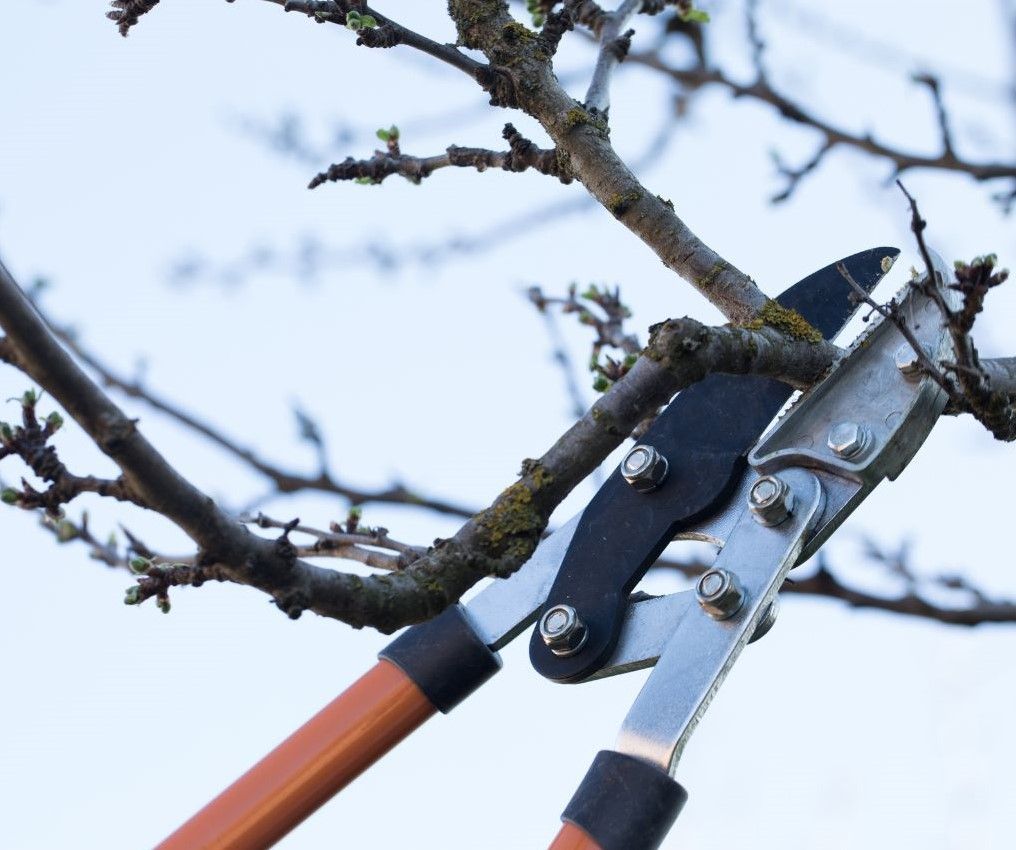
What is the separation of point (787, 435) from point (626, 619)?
1.40ft

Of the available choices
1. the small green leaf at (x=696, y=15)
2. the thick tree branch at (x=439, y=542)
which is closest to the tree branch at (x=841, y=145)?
the small green leaf at (x=696, y=15)

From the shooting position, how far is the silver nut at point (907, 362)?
7.04ft

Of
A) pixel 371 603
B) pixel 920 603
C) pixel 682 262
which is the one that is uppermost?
pixel 682 262

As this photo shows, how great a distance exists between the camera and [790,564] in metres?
2.21

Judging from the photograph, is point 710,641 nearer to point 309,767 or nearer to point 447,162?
point 309,767

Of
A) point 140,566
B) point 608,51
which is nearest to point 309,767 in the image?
point 140,566

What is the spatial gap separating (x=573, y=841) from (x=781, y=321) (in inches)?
33.9

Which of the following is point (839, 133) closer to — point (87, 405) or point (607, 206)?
point (607, 206)

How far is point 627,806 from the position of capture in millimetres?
1885

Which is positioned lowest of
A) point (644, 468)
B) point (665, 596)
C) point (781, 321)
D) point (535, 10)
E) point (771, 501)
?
point (665, 596)

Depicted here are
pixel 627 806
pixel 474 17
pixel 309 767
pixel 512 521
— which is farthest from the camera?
pixel 474 17

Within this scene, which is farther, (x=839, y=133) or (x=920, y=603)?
(x=839, y=133)

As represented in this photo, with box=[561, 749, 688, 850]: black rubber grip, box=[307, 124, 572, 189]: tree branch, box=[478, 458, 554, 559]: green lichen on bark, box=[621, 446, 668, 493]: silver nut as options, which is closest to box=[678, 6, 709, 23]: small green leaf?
box=[307, 124, 572, 189]: tree branch

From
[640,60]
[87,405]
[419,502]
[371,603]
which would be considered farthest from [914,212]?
[640,60]
